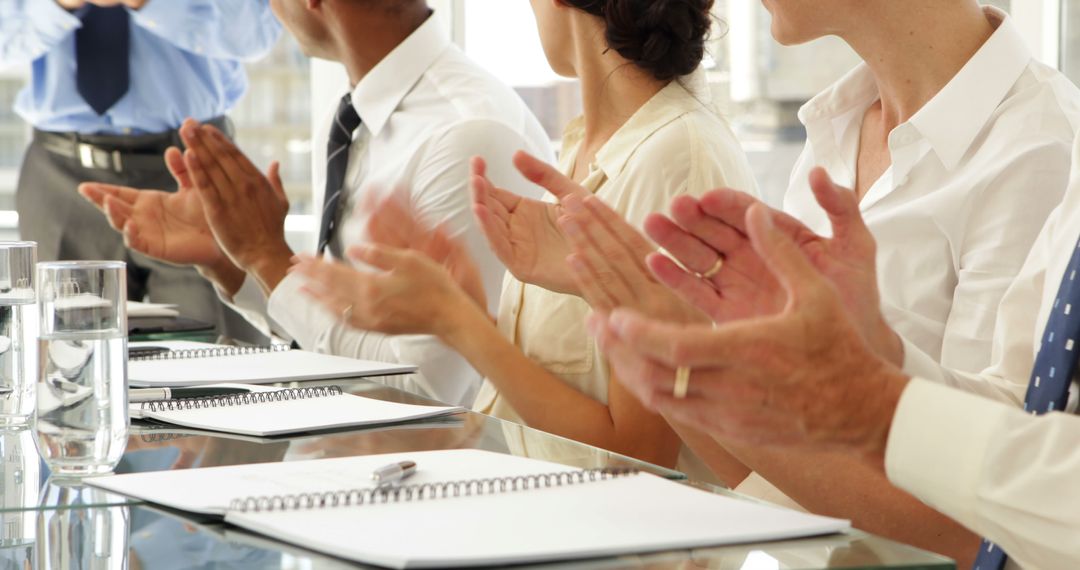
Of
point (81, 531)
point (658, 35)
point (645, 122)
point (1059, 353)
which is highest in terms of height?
point (658, 35)

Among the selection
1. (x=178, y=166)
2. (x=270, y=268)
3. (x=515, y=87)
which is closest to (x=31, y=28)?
(x=515, y=87)

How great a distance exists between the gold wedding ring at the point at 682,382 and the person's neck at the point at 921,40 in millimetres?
828

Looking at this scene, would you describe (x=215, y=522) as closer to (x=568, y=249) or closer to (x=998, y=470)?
(x=998, y=470)

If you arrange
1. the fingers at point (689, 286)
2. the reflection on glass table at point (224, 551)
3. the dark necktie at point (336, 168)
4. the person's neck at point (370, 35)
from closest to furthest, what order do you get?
the reflection on glass table at point (224, 551), the fingers at point (689, 286), the dark necktie at point (336, 168), the person's neck at point (370, 35)

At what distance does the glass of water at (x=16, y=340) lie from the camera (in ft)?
3.73

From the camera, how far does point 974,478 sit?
0.85m

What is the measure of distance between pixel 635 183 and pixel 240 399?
0.58 m

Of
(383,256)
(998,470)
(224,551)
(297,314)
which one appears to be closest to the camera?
(224,551)

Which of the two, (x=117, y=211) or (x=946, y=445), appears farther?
(x=117, y=211)

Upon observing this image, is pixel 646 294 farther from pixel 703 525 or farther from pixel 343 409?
pixel 703 525

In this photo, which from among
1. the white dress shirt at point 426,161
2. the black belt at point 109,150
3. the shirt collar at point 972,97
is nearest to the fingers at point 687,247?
the shirt collar at point 972,97

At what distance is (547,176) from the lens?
1.39 metres

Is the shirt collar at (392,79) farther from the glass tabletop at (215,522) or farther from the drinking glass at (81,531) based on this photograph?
the drinking glass at (81,531)

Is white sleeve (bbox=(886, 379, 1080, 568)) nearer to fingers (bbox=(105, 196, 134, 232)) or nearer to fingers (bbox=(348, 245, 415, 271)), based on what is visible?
fingers (bbox=(348, 245, 415, 271))
